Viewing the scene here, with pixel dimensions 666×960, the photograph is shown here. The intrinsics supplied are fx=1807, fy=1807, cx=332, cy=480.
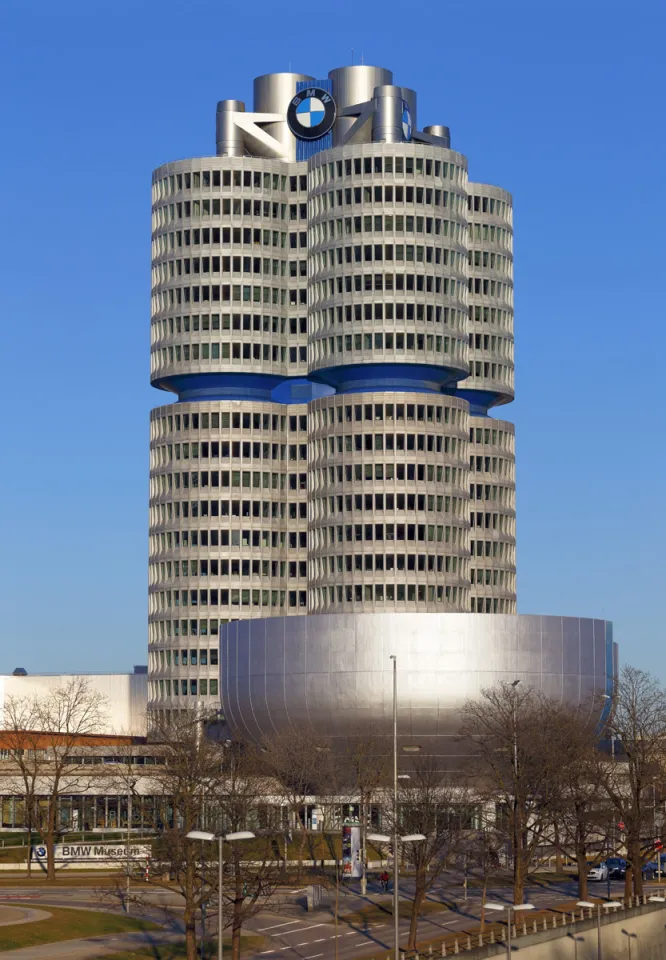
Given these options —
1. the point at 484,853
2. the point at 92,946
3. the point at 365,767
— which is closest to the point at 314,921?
the point at 484,853

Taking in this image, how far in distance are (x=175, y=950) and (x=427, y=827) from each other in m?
21.6

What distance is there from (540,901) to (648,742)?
21719 millimetres

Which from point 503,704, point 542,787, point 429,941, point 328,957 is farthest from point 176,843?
point 503,704

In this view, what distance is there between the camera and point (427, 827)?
398ft

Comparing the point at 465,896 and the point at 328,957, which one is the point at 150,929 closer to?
the point at 328,957

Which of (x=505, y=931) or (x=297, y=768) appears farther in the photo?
(x=297, y=768)

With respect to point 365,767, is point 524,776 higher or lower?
higher

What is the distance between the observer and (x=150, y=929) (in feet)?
380

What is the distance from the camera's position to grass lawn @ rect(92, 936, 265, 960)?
103 m

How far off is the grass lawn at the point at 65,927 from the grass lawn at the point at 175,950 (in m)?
5.59

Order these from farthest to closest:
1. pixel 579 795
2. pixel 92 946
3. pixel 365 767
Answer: pixel 365 767 → pixel 579 795 → pixel 92 946

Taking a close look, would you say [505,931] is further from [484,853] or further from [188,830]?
[484,853]

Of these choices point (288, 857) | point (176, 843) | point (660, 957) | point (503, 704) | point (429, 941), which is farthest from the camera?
point (503, 704)

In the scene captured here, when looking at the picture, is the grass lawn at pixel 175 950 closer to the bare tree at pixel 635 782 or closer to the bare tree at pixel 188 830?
the bare tree at pixel 188 830
